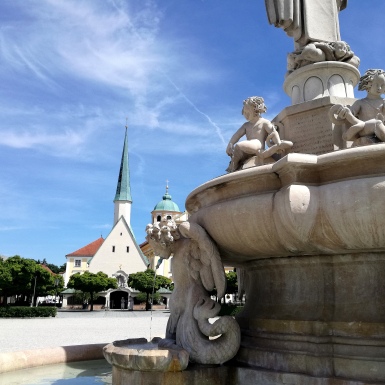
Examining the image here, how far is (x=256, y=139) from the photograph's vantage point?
17.5ft

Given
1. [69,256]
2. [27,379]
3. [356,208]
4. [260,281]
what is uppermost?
[69,256]

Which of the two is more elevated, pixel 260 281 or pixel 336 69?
pixel 336 69

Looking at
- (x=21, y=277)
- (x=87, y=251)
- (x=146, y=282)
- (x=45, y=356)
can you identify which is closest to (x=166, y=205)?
(x=87, y=251)

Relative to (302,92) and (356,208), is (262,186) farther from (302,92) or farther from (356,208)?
(302,92)

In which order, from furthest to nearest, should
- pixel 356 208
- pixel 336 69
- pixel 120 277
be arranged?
pixel 120 277, pixel 336 69, pixel 356 208

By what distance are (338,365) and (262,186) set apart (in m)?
1.70

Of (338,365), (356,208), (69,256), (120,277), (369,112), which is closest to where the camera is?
(356,208)

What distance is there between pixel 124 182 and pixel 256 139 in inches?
3030

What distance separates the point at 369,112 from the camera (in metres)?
4.92

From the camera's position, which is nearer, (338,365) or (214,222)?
(338,365)

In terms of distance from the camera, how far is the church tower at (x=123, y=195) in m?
78.8

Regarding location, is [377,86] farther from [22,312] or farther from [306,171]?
[22,312]

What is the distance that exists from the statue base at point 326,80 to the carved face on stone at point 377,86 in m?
1.16

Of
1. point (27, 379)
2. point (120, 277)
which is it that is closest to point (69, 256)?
point (120, 277)
